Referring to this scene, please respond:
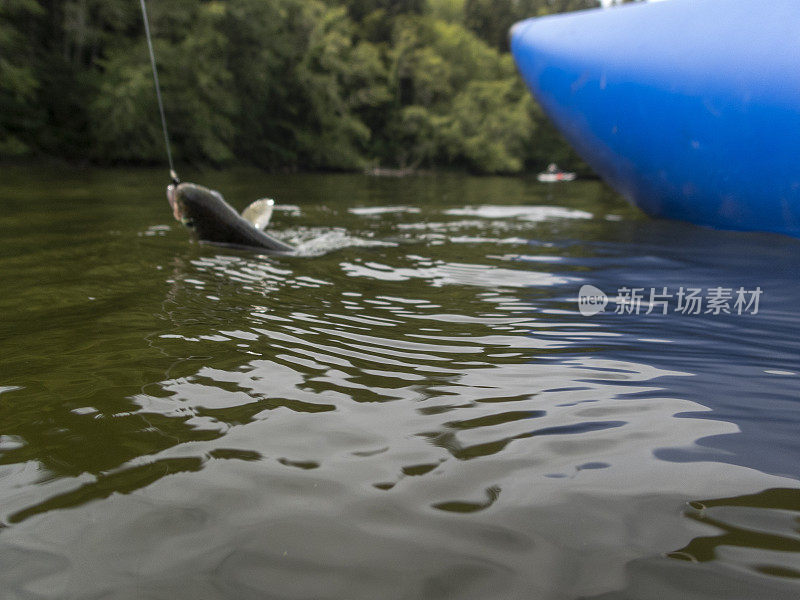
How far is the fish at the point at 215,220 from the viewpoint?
5715 mm

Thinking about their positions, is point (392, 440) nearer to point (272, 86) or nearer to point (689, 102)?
point (689, 102)

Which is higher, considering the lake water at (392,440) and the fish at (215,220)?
the fish at (215,220)

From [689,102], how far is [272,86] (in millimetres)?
28559

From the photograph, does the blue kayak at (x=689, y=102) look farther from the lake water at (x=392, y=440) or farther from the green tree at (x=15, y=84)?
the green tree at (x=15, y=84)

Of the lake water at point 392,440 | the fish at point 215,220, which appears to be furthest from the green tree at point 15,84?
the lake water at point 392,440

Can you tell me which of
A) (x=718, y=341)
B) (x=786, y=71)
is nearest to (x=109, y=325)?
(x=718, y=341)

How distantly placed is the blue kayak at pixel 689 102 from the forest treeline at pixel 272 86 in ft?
58.1

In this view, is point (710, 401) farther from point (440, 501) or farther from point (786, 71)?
point (786, 71)

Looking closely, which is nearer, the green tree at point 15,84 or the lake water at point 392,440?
the lake water at point 392,440

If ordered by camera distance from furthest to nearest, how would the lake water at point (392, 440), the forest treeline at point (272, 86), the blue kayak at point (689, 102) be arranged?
the forest treeline at point (272, 86), the blue kayak at point (689, 102), the lake water at point (392, 440)

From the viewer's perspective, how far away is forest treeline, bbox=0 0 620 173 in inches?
852

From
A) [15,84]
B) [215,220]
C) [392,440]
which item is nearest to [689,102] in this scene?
[215,220]

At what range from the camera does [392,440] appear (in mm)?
1979

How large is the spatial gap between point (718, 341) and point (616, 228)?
16.7ft
